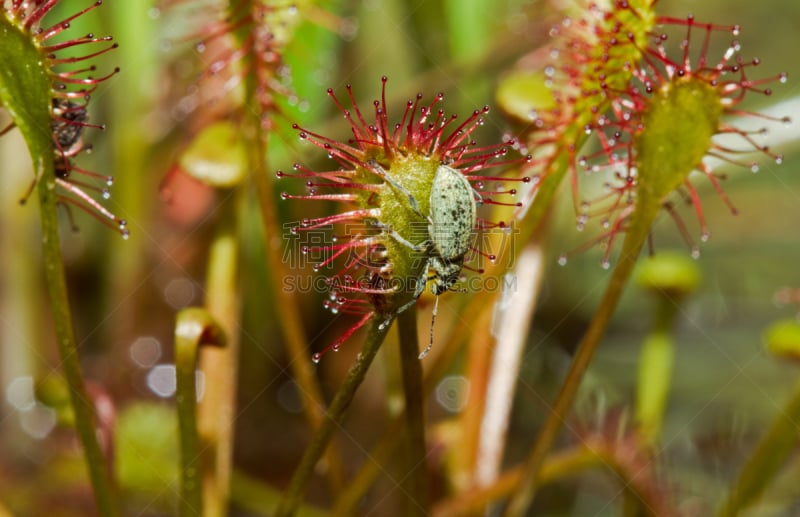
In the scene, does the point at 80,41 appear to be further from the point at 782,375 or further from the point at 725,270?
the point at 725,270

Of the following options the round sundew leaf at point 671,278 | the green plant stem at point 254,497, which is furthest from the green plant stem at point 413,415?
the round sundew leaf at point 671,278

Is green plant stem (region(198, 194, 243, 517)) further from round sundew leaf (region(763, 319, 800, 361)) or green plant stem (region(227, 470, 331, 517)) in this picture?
round sundew leaf (region(763, 319, 800, 361))

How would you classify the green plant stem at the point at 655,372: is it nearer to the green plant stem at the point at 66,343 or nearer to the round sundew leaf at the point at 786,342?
the round sundew leaf at the point at 786,342

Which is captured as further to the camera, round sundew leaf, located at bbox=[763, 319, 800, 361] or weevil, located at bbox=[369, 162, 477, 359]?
round sundew leaf, located at bbox=[763, 319, 800, 361]

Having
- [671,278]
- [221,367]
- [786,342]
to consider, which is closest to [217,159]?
[221,367]

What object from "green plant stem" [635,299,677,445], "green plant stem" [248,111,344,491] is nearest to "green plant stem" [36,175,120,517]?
"green plant stem" [248,111,344,491]

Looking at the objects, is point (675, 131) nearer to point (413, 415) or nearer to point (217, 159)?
point (413, 415)
